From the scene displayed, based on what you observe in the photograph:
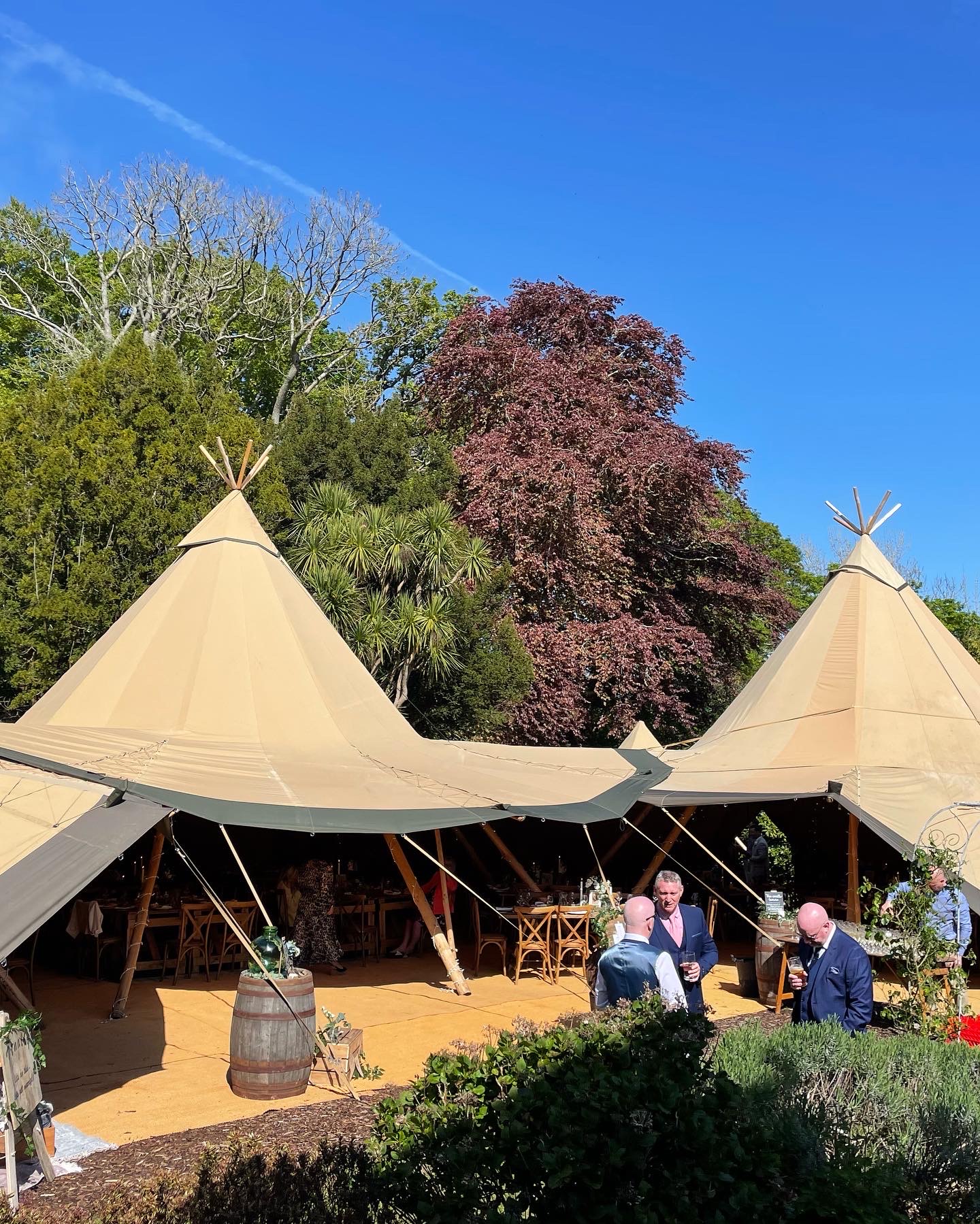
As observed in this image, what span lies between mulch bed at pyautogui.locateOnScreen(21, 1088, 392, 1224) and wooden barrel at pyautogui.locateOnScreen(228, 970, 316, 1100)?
262 mm

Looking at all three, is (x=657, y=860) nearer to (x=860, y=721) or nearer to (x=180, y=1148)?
(x=860, y=721)

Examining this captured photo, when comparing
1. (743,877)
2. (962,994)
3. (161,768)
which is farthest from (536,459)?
(962,994)

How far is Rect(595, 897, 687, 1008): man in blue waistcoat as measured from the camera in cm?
482

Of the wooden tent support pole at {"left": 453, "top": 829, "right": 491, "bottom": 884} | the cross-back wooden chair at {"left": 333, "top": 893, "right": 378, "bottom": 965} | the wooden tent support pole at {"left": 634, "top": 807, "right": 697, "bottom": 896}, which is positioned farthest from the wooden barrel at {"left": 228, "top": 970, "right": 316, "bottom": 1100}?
the wooden tent support pole at {"left": 453, "top": 829, "right": 491, "bottom": 884}

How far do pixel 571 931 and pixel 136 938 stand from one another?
4.03 m

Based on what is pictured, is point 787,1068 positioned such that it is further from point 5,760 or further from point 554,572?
point 554,572

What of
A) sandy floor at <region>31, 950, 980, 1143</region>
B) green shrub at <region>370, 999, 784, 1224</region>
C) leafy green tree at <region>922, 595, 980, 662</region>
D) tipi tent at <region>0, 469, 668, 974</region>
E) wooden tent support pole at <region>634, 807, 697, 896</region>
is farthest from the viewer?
leafy green tree at <region>922, 595, 980, 662</region>

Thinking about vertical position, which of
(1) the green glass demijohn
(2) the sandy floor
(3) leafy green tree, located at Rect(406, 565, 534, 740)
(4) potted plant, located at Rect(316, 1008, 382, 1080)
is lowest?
(2) the sandy floor

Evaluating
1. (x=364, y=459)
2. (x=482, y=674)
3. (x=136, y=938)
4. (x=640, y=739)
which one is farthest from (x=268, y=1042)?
Result: (x=364, y=459)

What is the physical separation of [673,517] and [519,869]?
33.5 ft

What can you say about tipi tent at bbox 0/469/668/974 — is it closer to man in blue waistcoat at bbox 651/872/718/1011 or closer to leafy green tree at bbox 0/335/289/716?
man in blue waistcoat at bbox 651/872/718/1011

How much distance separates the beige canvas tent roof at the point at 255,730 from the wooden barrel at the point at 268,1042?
4.19 ft

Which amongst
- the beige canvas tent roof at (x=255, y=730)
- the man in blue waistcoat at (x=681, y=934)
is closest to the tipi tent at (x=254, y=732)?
the beige canvas tent roof at (x=255, y=730)

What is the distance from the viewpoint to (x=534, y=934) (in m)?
10.3
